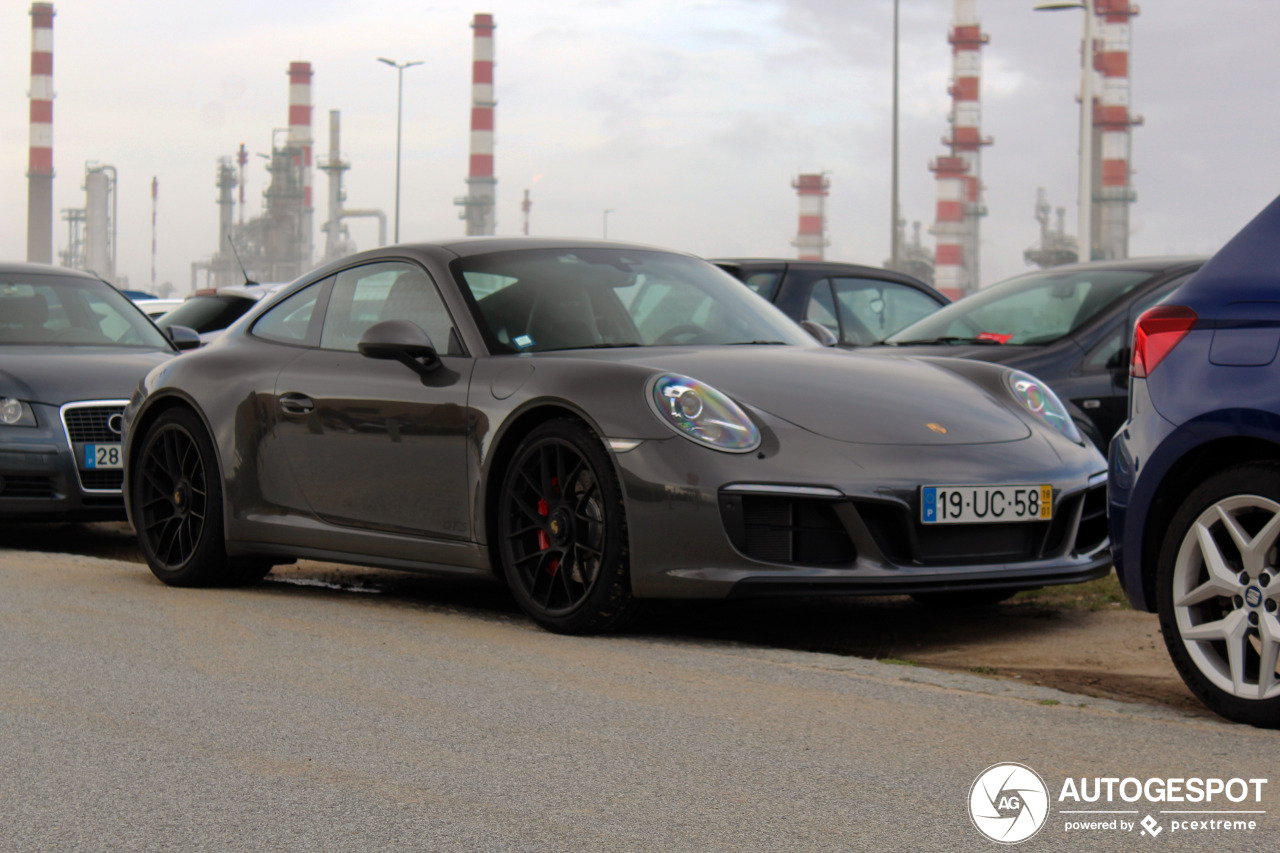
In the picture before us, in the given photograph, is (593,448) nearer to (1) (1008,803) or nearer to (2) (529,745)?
(2) (529,745)

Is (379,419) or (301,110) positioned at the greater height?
(301,110)

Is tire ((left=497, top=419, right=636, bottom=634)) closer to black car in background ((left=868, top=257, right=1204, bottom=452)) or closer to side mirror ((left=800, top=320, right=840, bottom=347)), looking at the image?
side mirror ((left=800, top=320, right=840, bottom=347))

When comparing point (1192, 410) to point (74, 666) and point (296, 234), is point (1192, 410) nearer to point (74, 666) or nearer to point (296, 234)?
A: point (74, 666)

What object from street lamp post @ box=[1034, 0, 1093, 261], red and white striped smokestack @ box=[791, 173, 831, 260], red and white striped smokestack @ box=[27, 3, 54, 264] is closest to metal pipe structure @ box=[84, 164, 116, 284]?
red and white striped smokestack @ box=[27, 3, 54, 264]

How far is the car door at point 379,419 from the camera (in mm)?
5582

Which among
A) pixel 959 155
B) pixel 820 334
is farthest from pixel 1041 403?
pixel 959 155

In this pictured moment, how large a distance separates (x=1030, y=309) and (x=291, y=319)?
3853mm

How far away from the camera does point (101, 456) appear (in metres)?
8.18

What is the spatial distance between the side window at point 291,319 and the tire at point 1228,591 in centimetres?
363

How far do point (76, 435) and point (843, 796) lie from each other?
589 cm

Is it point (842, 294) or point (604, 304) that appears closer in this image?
point (604, 304)

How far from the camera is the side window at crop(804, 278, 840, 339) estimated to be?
33.2 ft

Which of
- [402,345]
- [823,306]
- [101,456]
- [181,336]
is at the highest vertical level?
[823,306]

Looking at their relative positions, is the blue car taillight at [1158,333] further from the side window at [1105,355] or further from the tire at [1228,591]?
the side window at [1105,355]
